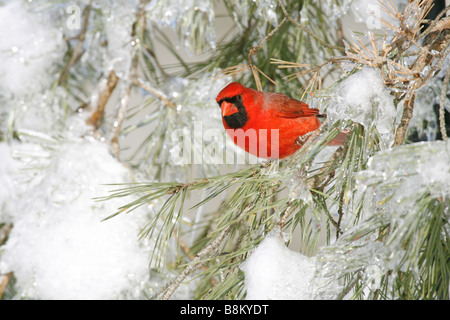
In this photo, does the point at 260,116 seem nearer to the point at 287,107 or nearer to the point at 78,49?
the point at 287,107

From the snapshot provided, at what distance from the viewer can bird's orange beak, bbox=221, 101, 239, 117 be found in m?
1.04

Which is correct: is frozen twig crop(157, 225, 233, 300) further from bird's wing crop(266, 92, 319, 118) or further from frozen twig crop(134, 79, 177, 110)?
frozen twig crop(134, 79, 177, 110)

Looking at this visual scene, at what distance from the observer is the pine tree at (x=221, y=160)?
0.53m

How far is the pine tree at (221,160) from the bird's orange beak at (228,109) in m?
0.07

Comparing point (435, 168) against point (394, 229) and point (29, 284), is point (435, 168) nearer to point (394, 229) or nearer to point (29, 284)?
point (394, 229)

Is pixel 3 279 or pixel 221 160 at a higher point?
pixel 221 160

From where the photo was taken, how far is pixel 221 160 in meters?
1.33

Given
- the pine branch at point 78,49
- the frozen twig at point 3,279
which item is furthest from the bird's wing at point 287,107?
the frozen twig at point 3,279

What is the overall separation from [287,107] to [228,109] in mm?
130

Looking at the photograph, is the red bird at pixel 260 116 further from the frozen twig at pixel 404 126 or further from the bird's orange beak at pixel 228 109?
the frozen twig at pixel 404 126

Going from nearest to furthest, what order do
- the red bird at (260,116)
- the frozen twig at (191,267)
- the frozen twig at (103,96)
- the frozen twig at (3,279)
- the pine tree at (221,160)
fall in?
the pine tree at (221,160) < the frozen twig at (191,267) < the red bird at (260,116) < the frozen twig at (3,279) < the frozen twig at (103,96)

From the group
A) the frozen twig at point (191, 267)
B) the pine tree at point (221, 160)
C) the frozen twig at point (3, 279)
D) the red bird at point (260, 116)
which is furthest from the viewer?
the frozen twig at point (3, 279)

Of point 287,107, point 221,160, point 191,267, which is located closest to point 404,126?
point 191,267
